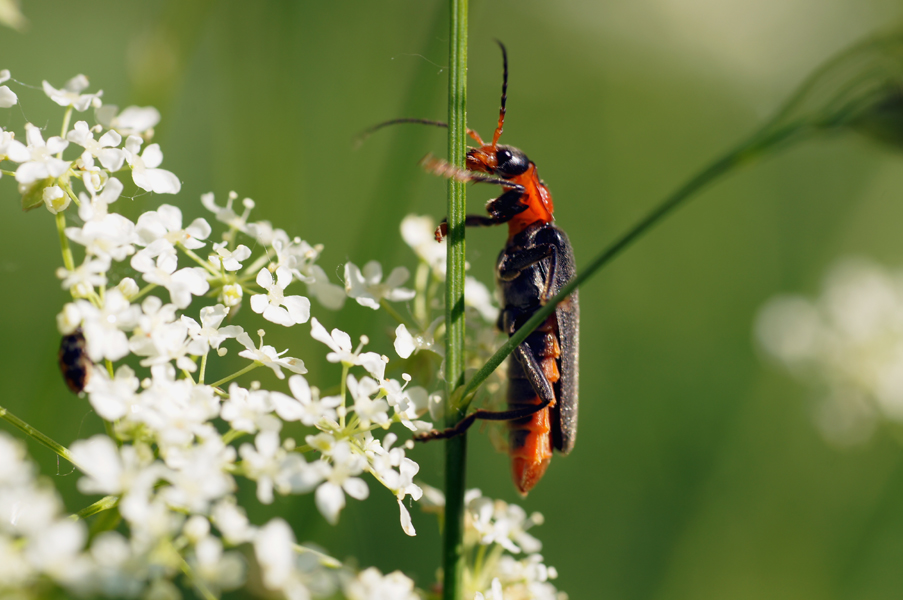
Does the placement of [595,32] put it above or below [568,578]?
above

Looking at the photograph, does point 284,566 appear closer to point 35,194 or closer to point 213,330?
point 213,330

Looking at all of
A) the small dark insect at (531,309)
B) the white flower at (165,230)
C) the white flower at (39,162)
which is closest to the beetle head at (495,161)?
the small dark insect at (531,309)

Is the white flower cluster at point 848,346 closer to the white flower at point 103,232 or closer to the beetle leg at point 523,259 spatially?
the beetle leg at point 523,259

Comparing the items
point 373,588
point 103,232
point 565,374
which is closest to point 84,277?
point 103,232

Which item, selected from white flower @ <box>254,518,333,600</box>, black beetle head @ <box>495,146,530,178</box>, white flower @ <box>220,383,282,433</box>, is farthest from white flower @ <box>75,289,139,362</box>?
black beetle head @ <box>495,146,530,178</box>

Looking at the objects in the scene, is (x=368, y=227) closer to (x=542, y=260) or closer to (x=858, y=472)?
(x=542, y=260)

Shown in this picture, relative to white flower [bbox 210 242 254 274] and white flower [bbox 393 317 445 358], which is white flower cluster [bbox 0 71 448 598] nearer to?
white flower [bbox 210 242 254 274]

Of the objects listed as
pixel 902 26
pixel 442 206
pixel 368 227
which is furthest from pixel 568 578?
pixel 902 26
